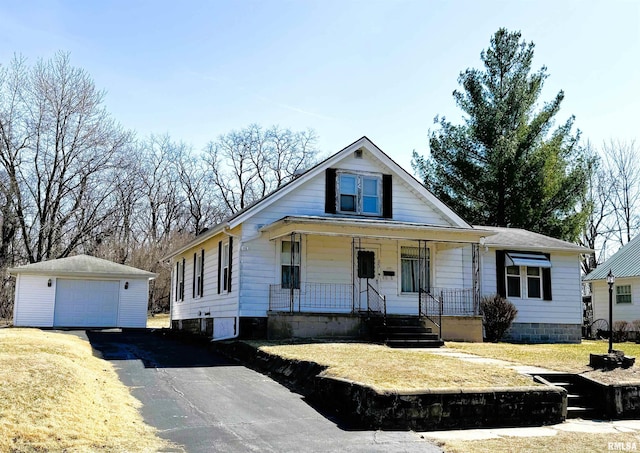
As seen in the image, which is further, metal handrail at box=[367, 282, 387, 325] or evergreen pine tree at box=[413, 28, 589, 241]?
evergreen pine tree at box=[413, 28, 589, 241]

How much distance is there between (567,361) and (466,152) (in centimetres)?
2572

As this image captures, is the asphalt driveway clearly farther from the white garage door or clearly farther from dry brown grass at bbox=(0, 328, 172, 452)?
the white garage door

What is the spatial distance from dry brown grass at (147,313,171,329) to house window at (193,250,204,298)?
803cm

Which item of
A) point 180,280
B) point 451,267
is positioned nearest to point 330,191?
point 451,267

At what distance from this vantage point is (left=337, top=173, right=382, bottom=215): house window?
19.6 metres

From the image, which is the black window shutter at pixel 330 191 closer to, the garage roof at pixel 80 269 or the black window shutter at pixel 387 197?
the black window shutter at pixel 387 197

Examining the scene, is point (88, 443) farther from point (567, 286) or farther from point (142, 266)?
point (142, 266)

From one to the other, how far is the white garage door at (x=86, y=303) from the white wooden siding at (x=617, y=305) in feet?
74.5

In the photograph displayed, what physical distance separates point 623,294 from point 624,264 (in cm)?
144

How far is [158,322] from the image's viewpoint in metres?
36.7

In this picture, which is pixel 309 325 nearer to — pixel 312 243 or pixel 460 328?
pixel 312 243

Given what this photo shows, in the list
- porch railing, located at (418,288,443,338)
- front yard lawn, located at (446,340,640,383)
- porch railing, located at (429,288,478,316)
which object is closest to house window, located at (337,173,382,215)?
porch railing, located at (418,288,443,338)

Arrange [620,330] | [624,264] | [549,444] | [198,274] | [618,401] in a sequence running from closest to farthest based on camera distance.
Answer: [549,444], [618,401], [198,274], [620,330], [624,264]

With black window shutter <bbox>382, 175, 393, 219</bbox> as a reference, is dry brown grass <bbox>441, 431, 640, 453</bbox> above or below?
below
